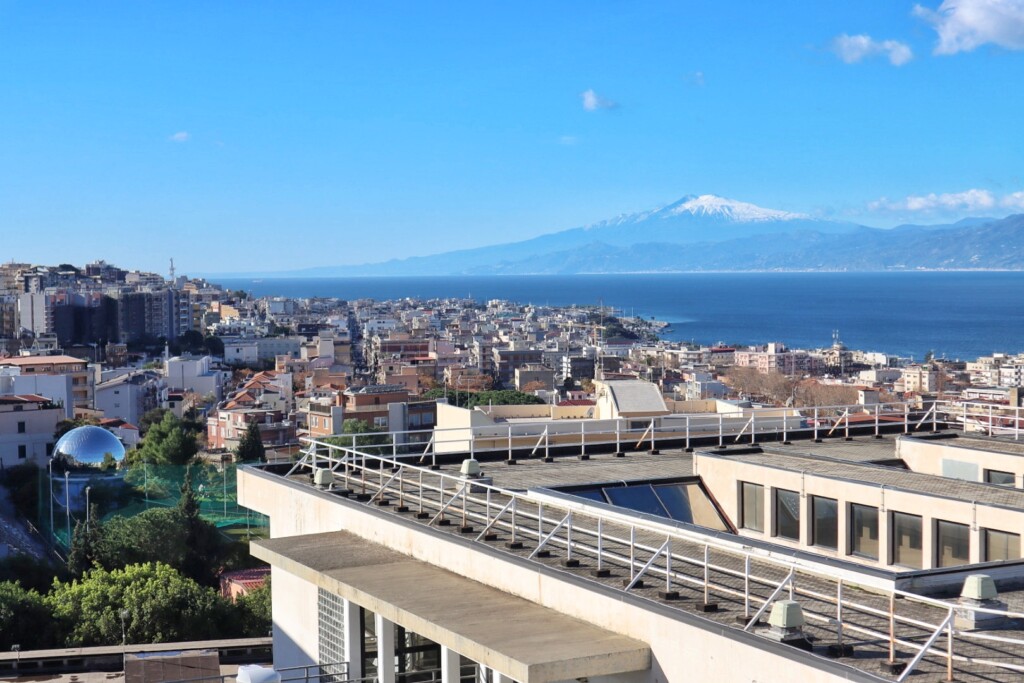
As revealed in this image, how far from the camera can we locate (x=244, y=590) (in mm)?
25875

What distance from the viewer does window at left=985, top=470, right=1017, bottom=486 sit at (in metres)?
11.3

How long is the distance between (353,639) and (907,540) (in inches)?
142

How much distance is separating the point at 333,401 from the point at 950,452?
49.8 meters

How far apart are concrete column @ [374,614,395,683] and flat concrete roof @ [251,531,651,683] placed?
25 centimetres

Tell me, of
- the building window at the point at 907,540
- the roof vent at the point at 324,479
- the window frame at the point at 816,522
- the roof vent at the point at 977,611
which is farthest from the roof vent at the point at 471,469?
the roof vent at the point at 977,611

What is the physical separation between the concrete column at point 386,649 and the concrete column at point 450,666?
0.72 metres

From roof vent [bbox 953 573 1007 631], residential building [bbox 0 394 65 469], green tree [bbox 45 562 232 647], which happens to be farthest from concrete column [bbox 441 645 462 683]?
residential building [bbox 0 394 65 469]

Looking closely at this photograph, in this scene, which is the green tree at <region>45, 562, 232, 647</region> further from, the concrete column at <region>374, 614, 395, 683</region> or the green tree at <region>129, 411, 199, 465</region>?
the green tree at <region>129, 411, 199, 465</region>

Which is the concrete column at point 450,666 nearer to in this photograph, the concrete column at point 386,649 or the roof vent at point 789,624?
the concrete column at point 386,649

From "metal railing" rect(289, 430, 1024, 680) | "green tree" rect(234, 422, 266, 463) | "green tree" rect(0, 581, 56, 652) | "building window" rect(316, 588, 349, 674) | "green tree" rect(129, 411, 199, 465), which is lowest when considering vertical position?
"green tree" rect(234, 422, 266, 463)

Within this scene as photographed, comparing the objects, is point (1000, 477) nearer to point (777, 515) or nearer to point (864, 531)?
point (777, 515)

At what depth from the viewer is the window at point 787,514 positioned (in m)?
9.70

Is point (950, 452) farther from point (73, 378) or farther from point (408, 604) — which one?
point (73, 378)

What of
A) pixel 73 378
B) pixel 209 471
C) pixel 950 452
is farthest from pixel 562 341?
pixel 950 452
